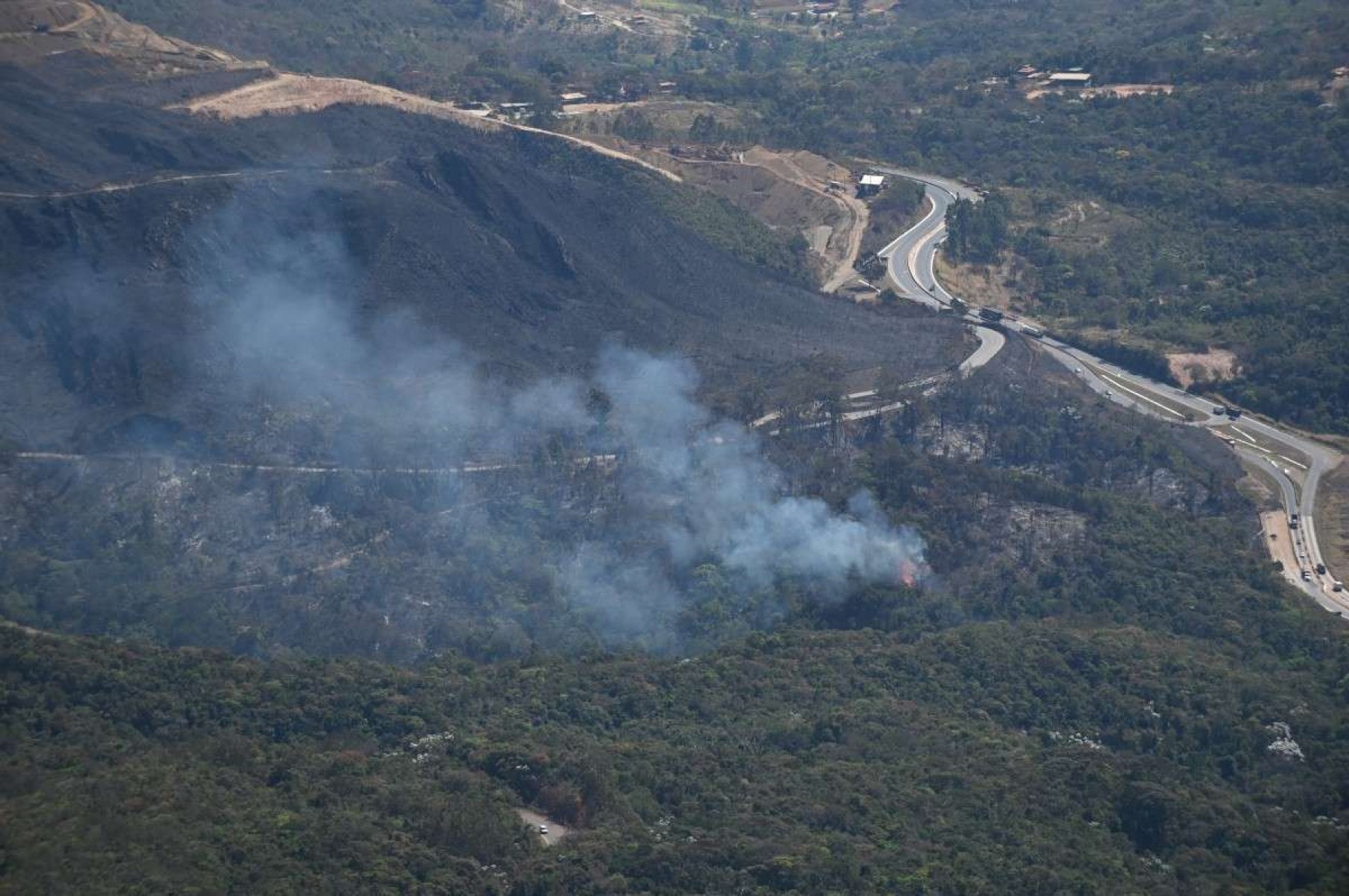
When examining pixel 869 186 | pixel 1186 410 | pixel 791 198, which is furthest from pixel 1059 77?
pixel 1186 410

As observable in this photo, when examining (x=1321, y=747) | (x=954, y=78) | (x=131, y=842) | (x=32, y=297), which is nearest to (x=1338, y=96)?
(x=954, y=78)

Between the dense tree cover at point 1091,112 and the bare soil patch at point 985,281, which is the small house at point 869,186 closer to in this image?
the dense tree cover at point 1091,112

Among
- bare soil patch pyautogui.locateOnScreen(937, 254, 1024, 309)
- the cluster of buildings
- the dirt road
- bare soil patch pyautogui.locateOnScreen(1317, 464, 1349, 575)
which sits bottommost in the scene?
the dirt road

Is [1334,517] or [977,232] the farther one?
[977,232]

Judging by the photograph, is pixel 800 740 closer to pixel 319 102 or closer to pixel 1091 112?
pixel 319 102

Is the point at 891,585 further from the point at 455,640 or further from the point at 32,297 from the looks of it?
the point at 32,297

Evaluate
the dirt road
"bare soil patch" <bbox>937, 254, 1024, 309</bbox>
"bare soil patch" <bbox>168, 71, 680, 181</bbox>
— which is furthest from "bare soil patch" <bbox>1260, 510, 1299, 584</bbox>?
"bare soil patch" <bbox>168, 71, 680, 181</bbox>

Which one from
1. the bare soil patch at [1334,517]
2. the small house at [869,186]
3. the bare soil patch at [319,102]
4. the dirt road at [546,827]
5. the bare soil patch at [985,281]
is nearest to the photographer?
the dirt road at [546,827]

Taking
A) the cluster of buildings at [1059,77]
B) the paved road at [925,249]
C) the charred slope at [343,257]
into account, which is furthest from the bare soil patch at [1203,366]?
Result: the cluster of buildings at [1059,77]

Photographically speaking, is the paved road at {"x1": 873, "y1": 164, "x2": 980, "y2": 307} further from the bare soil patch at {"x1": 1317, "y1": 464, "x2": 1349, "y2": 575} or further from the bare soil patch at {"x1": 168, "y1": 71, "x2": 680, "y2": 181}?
the bare soil patch at {"x1": 1317, "y1": 464, "x2": 1349, "y2": 575}
